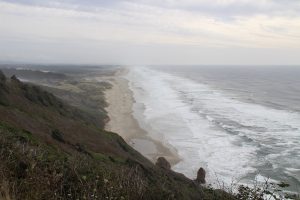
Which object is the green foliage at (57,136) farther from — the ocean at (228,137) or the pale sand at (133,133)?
the pale sand at (133,133)

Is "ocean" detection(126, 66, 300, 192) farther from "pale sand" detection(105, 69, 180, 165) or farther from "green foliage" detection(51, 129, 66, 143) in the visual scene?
"green foliage" detection(51, 129, 66, 143)

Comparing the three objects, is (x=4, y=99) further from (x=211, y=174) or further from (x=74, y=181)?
(x=74, y=181)

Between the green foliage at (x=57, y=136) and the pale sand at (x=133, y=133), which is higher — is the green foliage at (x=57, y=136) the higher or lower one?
the higher one

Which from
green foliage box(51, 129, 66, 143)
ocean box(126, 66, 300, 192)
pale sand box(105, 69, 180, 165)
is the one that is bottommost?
pale sand box(105, 69, 180, 165)

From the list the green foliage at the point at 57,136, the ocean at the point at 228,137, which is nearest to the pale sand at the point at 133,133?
the ocean at the point at 228,137

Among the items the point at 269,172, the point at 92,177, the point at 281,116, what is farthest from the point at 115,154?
the point at 281,116

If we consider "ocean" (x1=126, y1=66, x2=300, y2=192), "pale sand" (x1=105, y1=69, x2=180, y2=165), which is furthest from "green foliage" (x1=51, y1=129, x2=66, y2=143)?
"pale sand" (x1=105, y1=69, x2=180, y2=165)

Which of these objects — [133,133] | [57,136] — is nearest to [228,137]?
[133,133]

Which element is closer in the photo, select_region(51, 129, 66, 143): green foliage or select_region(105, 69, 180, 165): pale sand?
select_region(51, 129, 66, 143): green foliage

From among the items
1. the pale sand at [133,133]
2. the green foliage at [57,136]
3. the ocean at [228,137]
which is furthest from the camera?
the pale sand at [133,133]

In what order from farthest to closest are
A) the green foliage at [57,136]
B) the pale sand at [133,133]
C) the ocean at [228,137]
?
the pale sand at [133,133] → the ocean at [228,137] → the green foliage at [57,136]

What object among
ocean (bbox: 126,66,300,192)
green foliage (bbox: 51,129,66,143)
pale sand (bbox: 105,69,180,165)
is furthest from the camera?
pale sand (bbox: 105,69,180,165)
